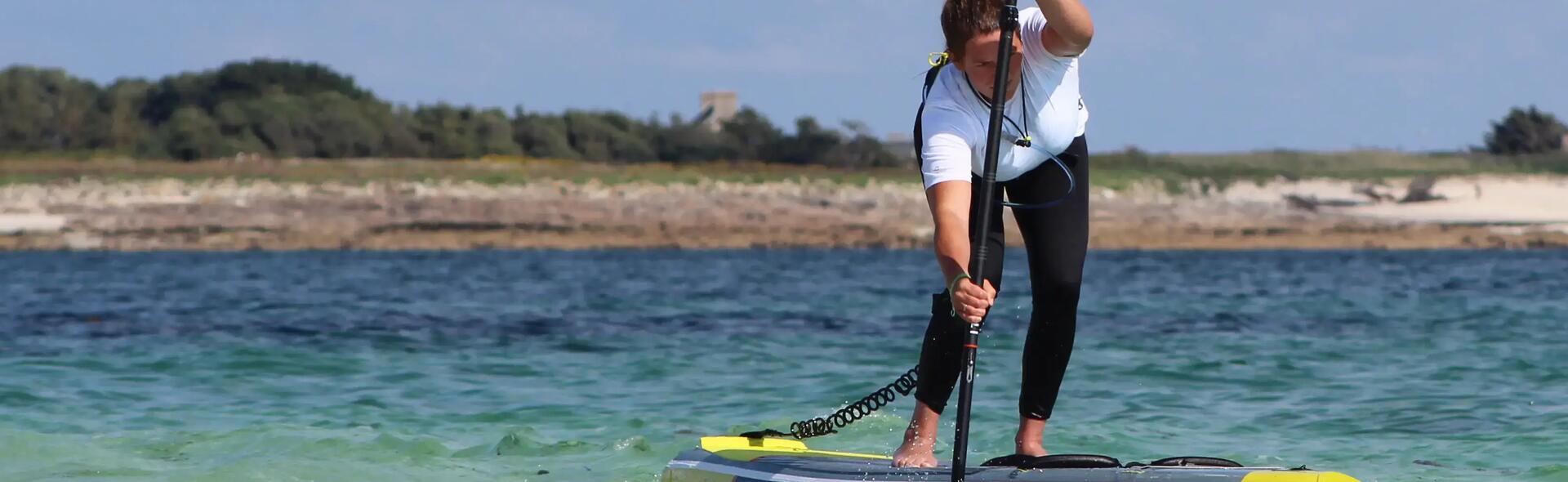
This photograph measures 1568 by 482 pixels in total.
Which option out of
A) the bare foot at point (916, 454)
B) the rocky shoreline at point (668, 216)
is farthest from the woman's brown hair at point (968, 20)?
the rocky shoreline at point (668, 216)

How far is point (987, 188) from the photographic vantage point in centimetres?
540

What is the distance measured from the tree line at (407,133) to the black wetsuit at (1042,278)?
163ft

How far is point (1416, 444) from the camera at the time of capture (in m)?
8.59

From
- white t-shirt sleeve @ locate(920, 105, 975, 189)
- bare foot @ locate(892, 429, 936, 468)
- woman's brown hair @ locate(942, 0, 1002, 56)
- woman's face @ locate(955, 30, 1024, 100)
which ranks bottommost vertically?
bare foot @ locate(892, 429, 936, 468)

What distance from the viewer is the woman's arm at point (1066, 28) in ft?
17.5

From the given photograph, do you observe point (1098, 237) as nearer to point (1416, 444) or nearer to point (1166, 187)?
point (1166, 187)

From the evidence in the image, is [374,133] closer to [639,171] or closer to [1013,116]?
[639,171]

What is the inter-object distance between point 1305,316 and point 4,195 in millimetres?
34509

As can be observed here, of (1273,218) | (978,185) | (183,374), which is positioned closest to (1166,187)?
(1273,218)

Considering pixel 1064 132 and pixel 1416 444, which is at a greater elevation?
pixel 1064 132

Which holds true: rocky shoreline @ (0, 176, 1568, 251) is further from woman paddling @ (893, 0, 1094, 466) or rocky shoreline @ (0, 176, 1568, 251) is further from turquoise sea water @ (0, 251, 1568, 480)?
woman paddling @ (893, 0, 1094, 466)

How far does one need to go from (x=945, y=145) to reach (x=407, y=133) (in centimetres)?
5640

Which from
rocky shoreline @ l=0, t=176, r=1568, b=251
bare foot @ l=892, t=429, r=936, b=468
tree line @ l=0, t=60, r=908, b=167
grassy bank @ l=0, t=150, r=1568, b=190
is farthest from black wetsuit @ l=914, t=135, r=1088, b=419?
tree line @ l=0, t=60, r=908, b=167

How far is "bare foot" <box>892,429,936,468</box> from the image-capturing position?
601cm
